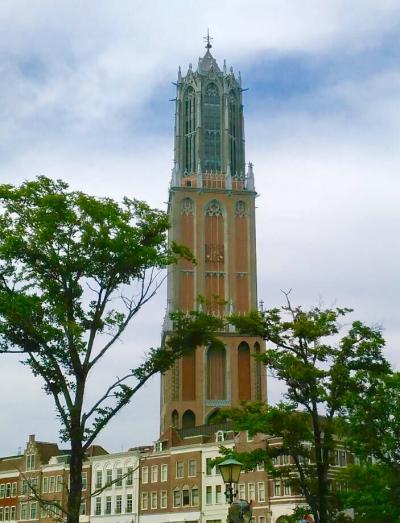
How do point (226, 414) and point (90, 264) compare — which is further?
point (226, 414)

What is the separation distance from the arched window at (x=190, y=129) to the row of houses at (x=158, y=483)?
3508cm

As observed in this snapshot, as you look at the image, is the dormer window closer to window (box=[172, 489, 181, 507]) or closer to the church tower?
window (box=[172, 489, 181, 507])

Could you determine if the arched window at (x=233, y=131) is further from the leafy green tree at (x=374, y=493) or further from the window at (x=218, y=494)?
the leafy green tree at (x=374, y=493)

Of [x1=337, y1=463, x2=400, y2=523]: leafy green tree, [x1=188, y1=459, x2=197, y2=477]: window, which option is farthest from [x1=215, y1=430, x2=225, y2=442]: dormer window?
[x1=337, y1=463, x2=400, y2=523]: leafy green tree

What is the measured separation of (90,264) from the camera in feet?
91.9

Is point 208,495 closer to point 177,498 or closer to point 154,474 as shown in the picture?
point 177,498

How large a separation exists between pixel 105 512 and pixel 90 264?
57.4m

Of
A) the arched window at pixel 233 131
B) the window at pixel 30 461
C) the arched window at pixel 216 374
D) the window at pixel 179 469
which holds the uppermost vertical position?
the arched window at pixel 233 131

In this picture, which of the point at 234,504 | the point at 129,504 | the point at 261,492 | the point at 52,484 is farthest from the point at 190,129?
the point at 234,504

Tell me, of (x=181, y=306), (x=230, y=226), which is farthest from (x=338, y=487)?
(x=230, y=226)

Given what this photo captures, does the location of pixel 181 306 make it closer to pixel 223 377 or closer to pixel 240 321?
pixel 223 377

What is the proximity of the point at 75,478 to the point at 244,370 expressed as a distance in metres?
63.8

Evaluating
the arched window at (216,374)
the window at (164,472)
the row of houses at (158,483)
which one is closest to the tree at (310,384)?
the row of houses at (158,483)

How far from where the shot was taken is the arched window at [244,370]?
88.6 meters
